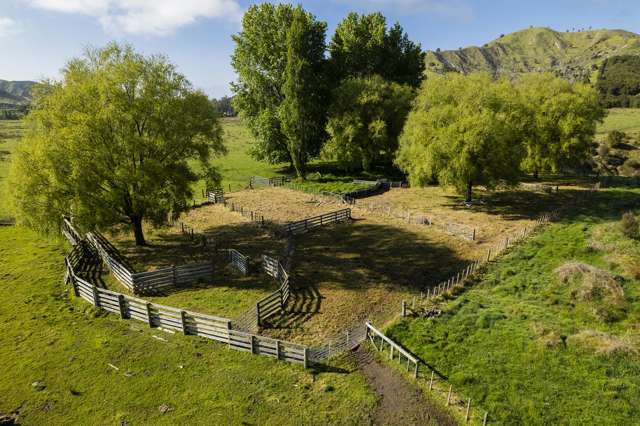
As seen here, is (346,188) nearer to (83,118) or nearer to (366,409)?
(83,118)

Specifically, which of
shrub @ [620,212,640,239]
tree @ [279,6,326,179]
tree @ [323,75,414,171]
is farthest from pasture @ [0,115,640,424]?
tree @ [279,6,326,179]

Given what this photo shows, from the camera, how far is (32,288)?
80.7 feet

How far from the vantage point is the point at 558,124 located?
4841 cm

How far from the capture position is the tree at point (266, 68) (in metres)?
51.9

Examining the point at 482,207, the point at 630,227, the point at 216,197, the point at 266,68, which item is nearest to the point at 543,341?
the point at 630,227

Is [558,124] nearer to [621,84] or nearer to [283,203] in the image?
[283,203]

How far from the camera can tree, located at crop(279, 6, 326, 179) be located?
5003 centimetres

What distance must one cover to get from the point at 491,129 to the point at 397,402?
3021 centimetres

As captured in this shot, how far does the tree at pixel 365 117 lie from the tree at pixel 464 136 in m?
9.33

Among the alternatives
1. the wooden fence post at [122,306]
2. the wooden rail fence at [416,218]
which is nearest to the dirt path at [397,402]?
the wooden fence post at [122,306]

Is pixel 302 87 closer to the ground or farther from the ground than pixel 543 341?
farther from the ground

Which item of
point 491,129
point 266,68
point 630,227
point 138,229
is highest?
point 266,68

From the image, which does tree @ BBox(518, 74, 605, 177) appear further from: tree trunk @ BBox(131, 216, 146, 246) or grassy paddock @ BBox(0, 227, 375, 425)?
tree trunk @ BBox(131, 216, 146, 246)

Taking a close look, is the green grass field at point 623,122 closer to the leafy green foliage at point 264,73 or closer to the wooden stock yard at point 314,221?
the leafy green foliage at point 264,73
